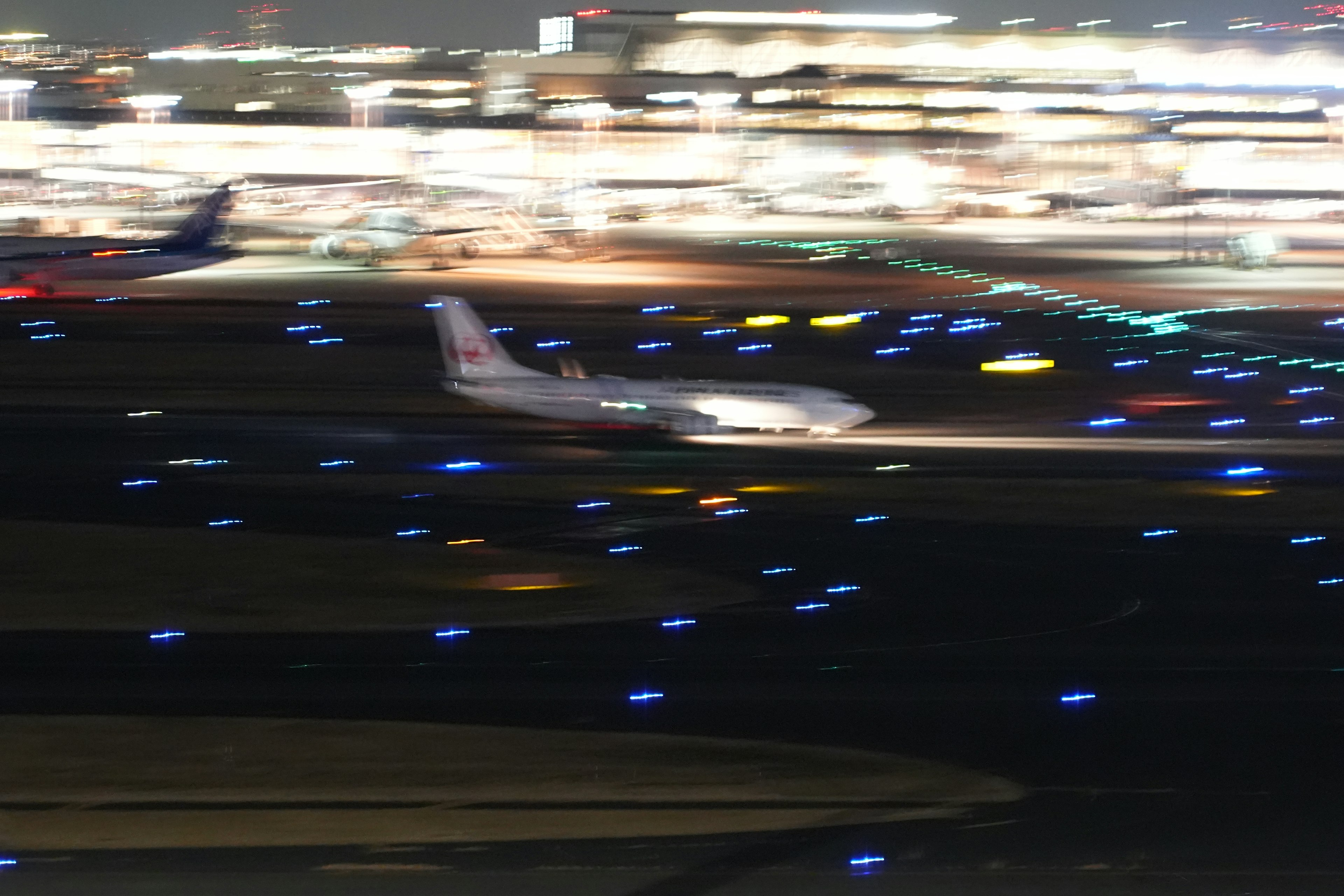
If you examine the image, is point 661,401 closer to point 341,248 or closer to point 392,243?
point 392,243

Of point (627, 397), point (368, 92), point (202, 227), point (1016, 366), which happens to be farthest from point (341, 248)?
point (627, 397)

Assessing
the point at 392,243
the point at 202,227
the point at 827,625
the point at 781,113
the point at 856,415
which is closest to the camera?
the point at 827,625

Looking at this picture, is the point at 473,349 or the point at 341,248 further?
the point at 341,248

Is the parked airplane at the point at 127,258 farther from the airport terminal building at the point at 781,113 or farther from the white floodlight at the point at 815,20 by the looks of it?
the white floodlight at the point at 815,20

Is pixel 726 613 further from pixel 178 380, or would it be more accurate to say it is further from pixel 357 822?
pixel 178 380

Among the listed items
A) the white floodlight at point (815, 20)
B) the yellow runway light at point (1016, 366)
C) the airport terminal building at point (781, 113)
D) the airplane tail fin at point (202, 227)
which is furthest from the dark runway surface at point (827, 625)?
the white floodlight at point (815, 20)

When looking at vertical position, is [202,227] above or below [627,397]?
above
